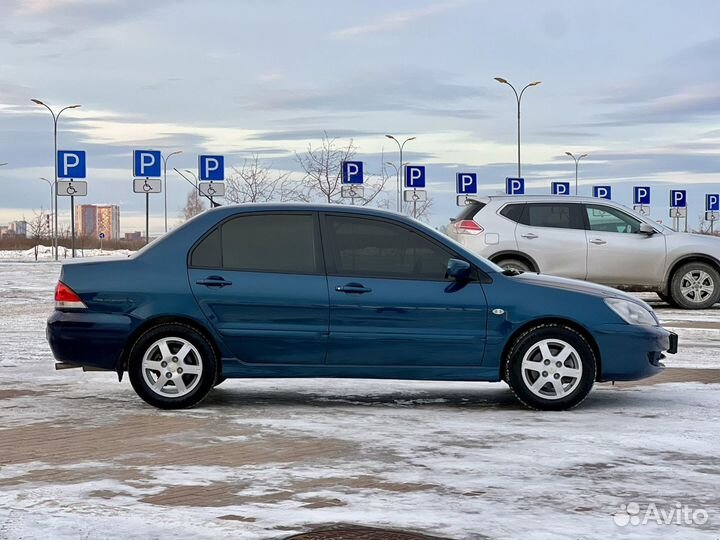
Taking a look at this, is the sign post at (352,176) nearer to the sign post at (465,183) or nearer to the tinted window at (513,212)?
the sign post at (465,183)

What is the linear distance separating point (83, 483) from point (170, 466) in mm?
602

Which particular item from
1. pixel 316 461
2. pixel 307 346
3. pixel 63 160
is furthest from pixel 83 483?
pixel 63 160

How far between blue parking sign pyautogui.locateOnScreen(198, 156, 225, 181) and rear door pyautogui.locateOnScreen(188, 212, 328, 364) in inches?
1377

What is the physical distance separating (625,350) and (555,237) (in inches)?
417

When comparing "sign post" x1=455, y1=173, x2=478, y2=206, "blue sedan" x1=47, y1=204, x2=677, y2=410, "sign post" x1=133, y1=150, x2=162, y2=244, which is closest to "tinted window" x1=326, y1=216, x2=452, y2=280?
"blue sedan" x1=47, y1=204, x2=677, y2=410

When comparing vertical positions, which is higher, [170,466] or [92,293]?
[92,293]

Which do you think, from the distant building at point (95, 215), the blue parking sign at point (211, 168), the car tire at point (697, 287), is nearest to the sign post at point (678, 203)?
the blue parking sign at point (211, 168)

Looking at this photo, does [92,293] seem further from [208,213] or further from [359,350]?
[359,350]

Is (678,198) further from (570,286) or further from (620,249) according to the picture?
(570,286)

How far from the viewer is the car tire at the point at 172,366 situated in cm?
899

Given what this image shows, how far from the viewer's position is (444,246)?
30.1ft

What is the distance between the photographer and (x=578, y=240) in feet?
64.3

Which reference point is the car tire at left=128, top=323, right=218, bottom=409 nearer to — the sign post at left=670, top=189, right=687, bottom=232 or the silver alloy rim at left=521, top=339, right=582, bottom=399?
the silver alloy rim at left=521, top=339, right=582, bottom=399

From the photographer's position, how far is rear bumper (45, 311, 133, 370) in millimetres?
9008
